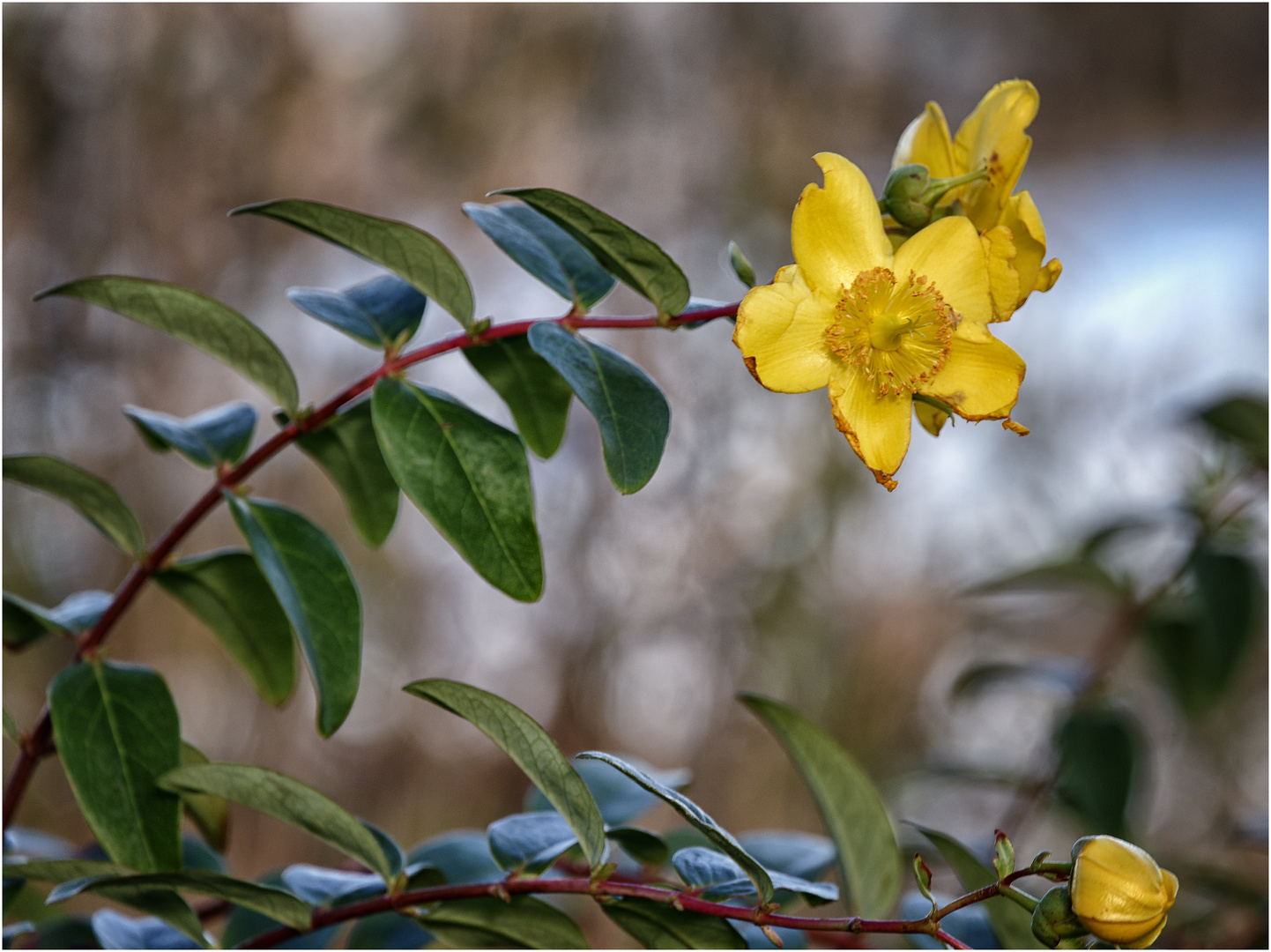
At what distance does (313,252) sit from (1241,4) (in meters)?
1.67

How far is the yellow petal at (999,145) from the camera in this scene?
327 mm

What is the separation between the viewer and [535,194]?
0.99 feet

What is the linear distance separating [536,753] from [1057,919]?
5.9 inches

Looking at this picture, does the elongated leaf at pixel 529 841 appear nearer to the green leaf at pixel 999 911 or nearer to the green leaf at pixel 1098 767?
the green leaf at pixel 999 911

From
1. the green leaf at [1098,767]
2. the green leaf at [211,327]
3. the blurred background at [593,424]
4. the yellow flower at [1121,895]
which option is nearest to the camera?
the yellow flower at [1121,895]

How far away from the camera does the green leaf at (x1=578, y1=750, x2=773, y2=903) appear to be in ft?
0.87

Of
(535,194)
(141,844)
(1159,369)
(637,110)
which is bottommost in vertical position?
(141,844)

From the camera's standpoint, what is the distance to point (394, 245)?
13.6 inches

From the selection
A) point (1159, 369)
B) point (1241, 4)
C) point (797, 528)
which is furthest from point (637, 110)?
point (1241, 4)

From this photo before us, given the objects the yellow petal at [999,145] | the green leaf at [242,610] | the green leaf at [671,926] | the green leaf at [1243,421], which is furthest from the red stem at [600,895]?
the green leaf at [1243,421]

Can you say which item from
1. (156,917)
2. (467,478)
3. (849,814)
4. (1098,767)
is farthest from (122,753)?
(1098,767)

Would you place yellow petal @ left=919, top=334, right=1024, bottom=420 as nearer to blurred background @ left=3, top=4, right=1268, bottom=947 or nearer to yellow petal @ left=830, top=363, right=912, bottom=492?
yellow petal @ left=830, top=363, right=912, bottom=492

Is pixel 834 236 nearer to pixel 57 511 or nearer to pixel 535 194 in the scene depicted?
pixel 535 194

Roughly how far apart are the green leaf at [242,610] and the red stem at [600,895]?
0.35 ft
